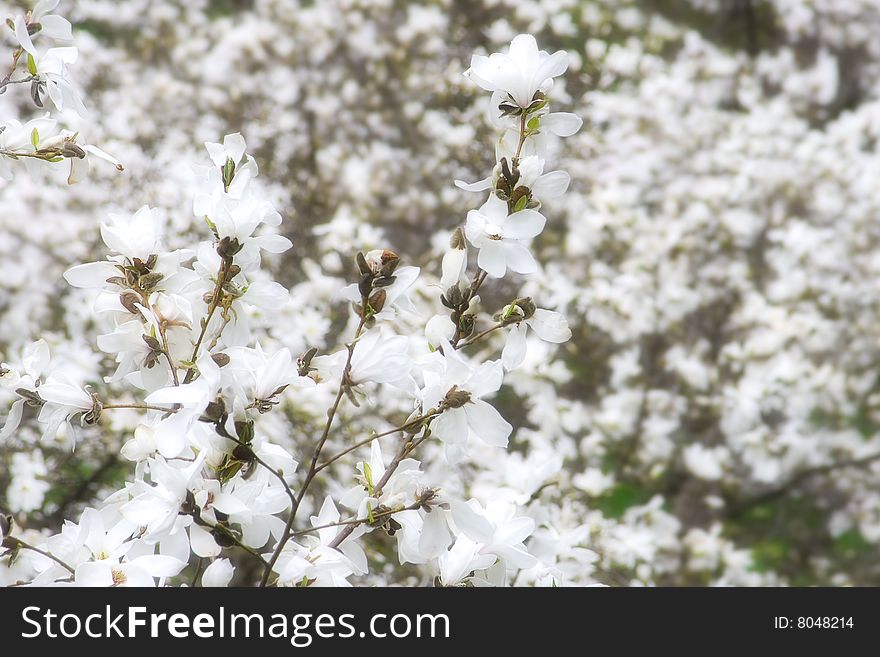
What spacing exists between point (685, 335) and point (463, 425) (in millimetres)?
2868

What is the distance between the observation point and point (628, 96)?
4.11m

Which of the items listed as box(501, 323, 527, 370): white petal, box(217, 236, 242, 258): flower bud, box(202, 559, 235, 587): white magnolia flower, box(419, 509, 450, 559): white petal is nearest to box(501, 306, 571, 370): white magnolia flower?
box(501, 323, 527, 370): white petal

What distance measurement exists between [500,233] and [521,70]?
0.71 ft

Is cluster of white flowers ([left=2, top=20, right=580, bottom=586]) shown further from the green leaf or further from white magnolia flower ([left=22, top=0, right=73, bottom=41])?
white magnolia flower ([left=22, top=0, right=73, bottom=41])

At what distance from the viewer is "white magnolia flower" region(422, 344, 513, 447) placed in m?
0.94

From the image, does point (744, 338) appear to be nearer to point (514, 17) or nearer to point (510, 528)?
point (514, 17)

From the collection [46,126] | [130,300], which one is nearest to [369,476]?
[130,300]

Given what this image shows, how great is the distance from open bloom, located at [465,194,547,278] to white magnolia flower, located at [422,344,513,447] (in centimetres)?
14

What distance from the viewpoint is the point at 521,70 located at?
103cm

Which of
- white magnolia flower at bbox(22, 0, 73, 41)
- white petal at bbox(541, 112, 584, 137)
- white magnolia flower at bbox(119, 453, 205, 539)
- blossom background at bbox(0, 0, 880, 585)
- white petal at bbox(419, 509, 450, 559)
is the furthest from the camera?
blossom background at bbox(0, 0, 880, 585)

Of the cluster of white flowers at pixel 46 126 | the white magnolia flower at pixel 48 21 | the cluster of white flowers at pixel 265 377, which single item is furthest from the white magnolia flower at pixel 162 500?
the white magnolia flower at pixel 48 21

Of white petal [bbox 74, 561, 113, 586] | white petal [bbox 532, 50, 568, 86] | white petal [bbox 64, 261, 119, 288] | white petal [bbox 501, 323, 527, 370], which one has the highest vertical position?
white petal [bbox 532, 50, 568, 86]

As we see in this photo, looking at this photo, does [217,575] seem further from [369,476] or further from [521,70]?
[521,70]

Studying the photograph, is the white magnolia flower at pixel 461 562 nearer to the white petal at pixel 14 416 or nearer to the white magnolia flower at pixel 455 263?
the white magnolia flower at pixel 455 263
